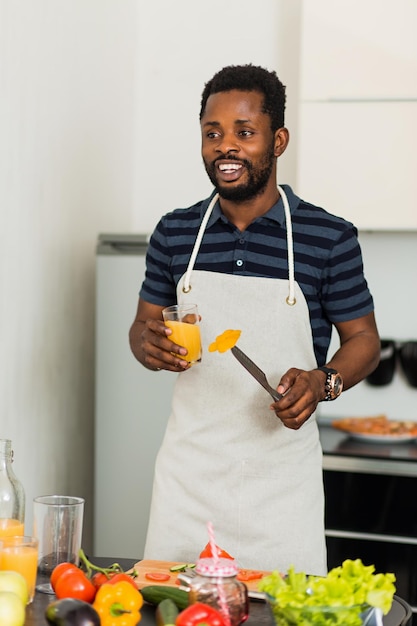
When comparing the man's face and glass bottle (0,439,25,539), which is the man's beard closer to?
the man's face

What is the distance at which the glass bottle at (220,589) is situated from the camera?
3.83 ft

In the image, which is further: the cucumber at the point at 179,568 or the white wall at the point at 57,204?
the white wall at the point at 57,204

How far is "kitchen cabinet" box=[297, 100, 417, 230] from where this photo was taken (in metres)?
2.98

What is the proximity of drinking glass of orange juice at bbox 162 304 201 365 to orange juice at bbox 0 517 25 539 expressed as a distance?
1.64 ft

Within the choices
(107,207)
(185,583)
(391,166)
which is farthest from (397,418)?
(185,583)

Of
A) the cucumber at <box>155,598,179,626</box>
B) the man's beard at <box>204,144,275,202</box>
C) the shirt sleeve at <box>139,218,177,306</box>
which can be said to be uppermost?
the man's beard at <box>204,144,275,202</box>

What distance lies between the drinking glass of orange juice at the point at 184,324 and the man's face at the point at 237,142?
0.28 metres

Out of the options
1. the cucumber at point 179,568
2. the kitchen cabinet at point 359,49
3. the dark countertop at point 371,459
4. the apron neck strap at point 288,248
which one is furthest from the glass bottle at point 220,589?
the kitchen cabinet at point 359,49

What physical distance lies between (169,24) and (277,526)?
87.0 inches

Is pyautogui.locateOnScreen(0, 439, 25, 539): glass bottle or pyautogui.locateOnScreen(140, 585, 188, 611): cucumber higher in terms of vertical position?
pyautogui.locateOnScreen(0, 439, 25, 539): glass bottle

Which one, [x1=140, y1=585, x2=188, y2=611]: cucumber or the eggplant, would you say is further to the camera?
[x1=140, y1=585, x2=188, y2=611]: cucumber

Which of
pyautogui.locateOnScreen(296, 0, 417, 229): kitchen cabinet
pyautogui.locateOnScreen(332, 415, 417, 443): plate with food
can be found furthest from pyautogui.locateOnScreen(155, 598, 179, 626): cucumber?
pyautogui.locateOnScreen(296, 0, 417, 229): kitchen cabinet

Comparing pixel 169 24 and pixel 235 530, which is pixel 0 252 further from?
pixel 169 24

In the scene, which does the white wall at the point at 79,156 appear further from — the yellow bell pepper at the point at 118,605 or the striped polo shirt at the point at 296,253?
the yellow bell pepper at the point at 118,605
